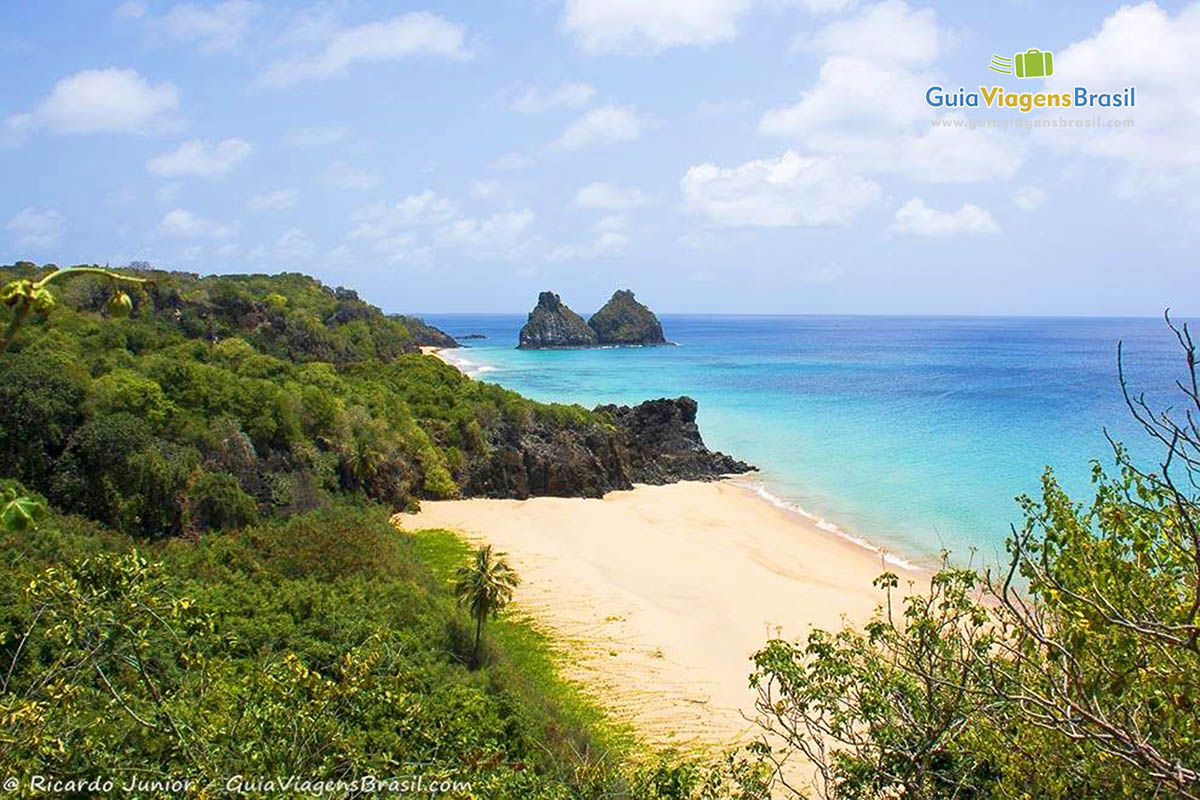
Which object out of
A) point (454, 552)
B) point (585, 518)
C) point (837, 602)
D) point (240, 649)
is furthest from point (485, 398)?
point (240, 649)

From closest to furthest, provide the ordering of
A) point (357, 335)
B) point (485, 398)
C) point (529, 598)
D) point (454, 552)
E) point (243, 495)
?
point (529, 598) < point (243, 495) < point (454, 552) < point (485, 398) < point (357, 335)

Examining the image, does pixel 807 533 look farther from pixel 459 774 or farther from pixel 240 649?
pixel 459 774

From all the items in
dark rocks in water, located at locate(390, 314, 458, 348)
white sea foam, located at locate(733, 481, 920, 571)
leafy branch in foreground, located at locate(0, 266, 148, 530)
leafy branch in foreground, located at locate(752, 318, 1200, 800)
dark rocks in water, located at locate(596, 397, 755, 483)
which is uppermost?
dark rocks in water, located at locate(390, 314, 458, 348)

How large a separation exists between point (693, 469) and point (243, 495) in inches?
1092

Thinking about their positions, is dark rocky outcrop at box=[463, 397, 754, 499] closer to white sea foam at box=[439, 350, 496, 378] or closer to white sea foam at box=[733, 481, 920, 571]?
white sea foam at box=[733, 481, 920, 571]

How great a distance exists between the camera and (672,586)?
2753cm

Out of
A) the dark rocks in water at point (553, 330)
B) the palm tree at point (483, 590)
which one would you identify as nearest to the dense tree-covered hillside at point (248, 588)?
the palm tree at point (483, 590)

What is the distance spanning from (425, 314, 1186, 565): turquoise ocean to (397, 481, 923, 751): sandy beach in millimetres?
4087

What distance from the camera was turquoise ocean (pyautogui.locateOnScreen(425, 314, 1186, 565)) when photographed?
37656mm

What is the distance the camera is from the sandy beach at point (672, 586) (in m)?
19.1

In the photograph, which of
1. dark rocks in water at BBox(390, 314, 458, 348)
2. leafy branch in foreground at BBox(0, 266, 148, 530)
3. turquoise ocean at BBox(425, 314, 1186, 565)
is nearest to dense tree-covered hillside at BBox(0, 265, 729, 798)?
leafy branch in foreground at BBox(0, 266, 148, 530)

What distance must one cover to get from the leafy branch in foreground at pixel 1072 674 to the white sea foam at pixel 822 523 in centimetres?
1868

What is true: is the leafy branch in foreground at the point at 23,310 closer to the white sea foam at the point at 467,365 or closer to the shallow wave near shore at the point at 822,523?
the shallow wave near shore at the point at 822,523

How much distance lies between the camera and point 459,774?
27.9 feet
